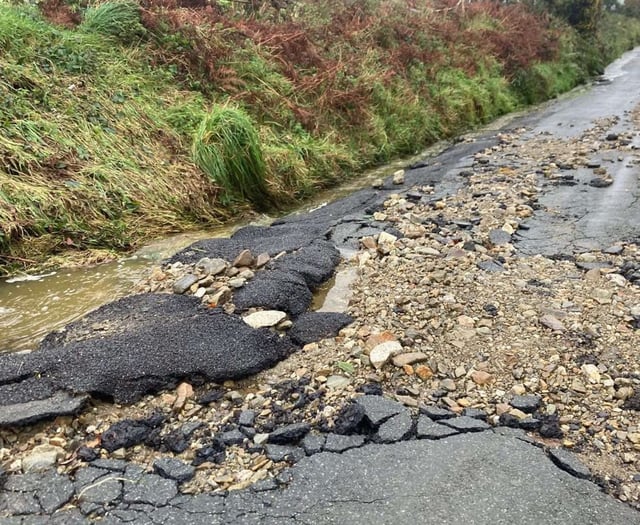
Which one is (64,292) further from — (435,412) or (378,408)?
(435,412)

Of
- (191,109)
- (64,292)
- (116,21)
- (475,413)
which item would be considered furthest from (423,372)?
(116,21)

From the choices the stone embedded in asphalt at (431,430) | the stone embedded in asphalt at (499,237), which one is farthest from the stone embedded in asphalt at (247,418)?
the stone embedded in asphalt at (499,237)

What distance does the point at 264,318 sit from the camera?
12.3 feet

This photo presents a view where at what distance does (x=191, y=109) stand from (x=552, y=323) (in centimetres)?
565

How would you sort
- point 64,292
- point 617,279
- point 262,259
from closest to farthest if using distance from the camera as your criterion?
1. point 617,279
2. point 262,259
3. point 64,292

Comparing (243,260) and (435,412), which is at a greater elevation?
(243,260)

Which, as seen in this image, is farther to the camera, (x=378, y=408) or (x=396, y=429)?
(x=378, y=408)

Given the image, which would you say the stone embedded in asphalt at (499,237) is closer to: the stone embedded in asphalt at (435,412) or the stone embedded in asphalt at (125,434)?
the stone embedded in asphalt at (435,412)

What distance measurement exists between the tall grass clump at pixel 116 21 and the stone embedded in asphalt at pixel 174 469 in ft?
24.0

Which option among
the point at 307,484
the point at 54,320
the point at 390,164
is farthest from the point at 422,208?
the point at 307,484

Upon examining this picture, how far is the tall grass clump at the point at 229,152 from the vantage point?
664cm

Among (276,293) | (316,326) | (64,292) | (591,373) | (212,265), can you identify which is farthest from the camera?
(64,292)

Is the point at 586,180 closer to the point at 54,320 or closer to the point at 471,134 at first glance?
the point at 471,134

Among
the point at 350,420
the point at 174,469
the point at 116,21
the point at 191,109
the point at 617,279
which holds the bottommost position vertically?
the point at 617,279
